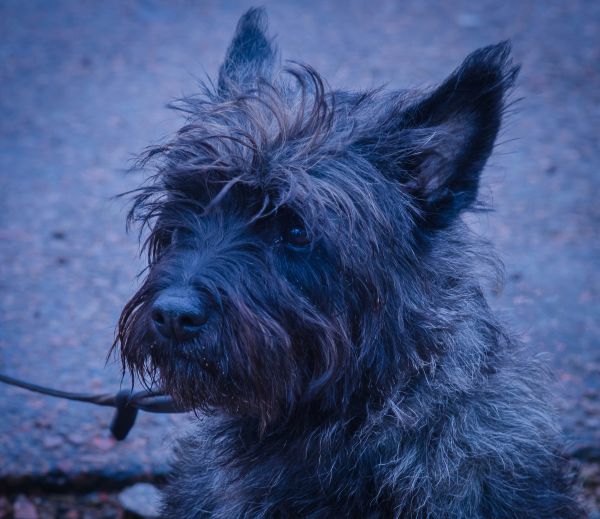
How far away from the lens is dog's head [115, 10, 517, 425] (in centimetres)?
271

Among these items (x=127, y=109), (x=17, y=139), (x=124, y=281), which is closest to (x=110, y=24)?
(x=127, y=109)

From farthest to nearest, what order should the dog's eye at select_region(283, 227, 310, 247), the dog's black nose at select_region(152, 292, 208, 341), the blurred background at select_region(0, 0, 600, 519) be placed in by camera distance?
the blurred background at select_region(0, 0, 600, 519) < the dog's eye at select_region(283, 227, 310, 247) < the dog's black nose at select_region(152, 292, 208, 341)

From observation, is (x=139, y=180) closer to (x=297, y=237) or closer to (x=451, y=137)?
(x=297, y=237)

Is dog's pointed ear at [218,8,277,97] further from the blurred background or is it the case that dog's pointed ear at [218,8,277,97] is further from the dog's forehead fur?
the blurred background

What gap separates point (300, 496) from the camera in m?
3.00

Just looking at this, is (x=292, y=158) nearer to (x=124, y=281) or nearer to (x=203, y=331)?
(x=203, y=331)

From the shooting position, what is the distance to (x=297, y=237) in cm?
285

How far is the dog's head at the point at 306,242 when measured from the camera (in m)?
2.71

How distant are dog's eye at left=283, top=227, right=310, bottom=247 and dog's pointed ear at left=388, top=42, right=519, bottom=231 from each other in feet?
1.53

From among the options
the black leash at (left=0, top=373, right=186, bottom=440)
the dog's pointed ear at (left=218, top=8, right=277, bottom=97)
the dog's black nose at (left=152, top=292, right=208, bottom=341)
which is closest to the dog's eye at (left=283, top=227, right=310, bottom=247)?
the dog's black nose at (left=152, top=292, right=208, bottom=341)

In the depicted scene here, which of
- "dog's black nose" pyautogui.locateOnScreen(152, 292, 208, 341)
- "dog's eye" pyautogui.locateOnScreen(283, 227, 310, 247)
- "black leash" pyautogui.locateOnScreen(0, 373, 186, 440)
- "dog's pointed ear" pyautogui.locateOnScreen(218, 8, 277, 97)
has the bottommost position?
"black leash" pyautogui.locateOnScreen(0, 373, 186, 440)

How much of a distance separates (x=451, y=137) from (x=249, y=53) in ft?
3.77

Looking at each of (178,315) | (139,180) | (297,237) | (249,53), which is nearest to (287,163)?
(297,237)

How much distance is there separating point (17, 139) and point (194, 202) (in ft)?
19.8
